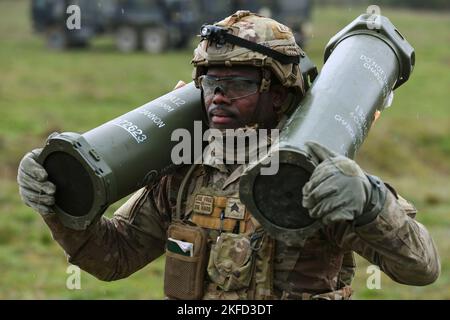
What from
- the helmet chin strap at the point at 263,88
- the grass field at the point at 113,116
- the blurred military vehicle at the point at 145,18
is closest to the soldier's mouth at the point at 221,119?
the helmet chin strap at the point at 263,88

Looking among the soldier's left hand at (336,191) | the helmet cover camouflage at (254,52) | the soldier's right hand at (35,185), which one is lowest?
the soldier's right hand at (35,185)

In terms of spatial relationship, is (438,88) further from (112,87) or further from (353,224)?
(353,224)

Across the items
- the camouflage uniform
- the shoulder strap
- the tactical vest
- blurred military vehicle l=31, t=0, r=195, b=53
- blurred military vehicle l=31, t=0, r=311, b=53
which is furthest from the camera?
blurred military vehicle l=31, t=0, r=195, b=53

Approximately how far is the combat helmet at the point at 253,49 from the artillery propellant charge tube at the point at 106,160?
0.30 m

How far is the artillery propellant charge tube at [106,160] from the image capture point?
3793 mm

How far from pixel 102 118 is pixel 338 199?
607 inches

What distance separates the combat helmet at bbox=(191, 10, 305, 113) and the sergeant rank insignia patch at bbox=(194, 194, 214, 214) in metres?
0.50

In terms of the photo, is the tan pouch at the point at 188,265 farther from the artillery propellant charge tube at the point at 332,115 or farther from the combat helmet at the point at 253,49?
Answer: the combat helmet at the point at 253,49

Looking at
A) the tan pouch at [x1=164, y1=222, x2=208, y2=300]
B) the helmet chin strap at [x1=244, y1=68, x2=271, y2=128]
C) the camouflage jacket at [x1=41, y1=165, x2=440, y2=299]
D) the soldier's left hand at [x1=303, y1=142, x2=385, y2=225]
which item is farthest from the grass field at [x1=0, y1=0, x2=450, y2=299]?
the soldier's left hand at [x1=303, y1=142, x2=385, y2=225]

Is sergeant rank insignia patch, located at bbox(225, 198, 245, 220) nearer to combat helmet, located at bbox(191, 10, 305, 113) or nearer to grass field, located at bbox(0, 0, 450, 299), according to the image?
combat helmet, located at bbox(191, 10, 305, 113)

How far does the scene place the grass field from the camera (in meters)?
9.38

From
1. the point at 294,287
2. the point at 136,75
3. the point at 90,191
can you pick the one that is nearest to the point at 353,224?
the point at 294,287

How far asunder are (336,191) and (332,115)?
55 cm

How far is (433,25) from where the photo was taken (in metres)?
39.2
